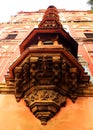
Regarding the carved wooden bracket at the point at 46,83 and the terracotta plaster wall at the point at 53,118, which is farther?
the carved wooden bracket at the point at 46,83

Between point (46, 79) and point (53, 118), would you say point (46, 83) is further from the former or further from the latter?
point (53, 118)

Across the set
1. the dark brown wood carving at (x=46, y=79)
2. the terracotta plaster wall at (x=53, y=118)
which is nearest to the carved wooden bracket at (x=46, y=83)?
the dark brown wood carving at (x=46, y=79)

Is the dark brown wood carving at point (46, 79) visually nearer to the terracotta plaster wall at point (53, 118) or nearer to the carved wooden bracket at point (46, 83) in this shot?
the carved wooden bracket at point (46, 83)

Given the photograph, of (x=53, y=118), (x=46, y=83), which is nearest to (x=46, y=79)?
(x=46, y=83)

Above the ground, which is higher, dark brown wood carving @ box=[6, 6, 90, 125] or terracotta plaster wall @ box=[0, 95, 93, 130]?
dark brown wood carving @ box=[6, 6, 90, 125]

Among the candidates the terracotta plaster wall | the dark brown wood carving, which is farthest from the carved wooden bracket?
the terracotta plaster wall

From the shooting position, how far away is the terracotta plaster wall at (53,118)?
6672mm

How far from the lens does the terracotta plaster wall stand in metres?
6.67

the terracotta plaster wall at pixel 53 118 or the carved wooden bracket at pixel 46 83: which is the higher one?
the carved wooden bracket at pixel 46 83

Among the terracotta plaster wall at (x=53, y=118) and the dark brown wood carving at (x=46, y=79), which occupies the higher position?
the dark brown wood carving at (x=46, y=79)

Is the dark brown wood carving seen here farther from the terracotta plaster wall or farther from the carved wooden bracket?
the terracotta plaster wall

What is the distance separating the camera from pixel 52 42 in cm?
913

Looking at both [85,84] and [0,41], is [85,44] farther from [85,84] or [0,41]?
[85,84]

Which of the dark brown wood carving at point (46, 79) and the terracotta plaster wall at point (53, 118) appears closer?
the terracotta plaster wall at point (53, 118)
